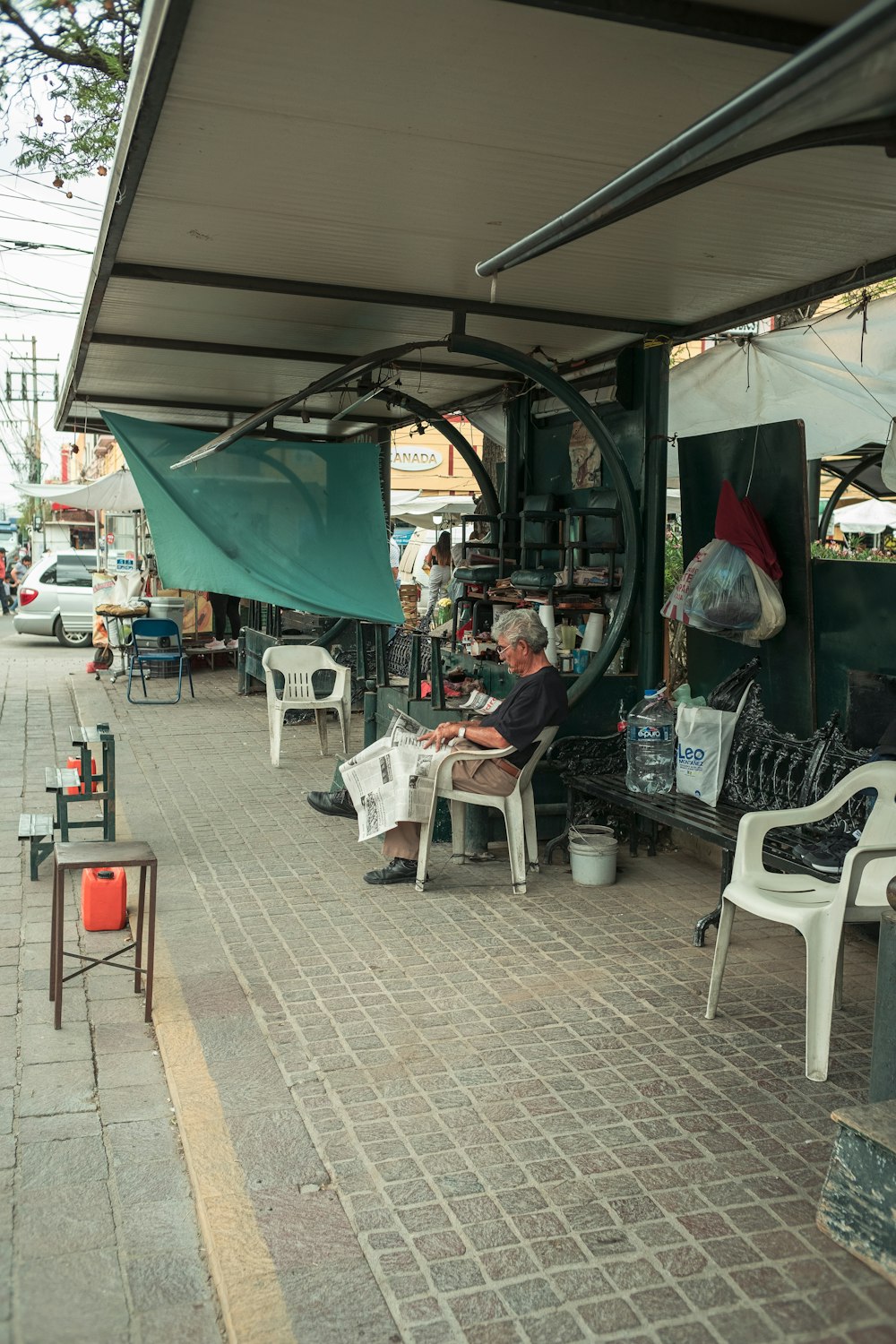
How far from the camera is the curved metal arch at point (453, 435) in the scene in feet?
28.7

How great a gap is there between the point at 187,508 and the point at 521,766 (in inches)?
132

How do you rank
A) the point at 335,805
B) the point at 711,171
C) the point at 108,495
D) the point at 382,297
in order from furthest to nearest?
the point at 108,495, the point at 335,805, the point at 382,297, the point at 711,171

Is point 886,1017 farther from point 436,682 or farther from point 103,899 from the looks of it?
point 436,682

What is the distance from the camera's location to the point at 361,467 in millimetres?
8742

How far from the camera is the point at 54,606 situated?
878 inches

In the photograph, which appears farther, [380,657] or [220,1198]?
[380,657]

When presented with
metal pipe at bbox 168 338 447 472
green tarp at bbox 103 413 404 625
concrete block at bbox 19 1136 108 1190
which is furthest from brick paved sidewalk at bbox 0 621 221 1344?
metal pipe at bbox 168 338 447 472

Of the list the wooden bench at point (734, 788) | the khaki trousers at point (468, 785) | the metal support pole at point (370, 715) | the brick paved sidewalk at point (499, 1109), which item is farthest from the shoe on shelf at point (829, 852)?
the metal support pole at point (370, 715)

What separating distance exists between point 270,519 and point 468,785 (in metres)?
3.07

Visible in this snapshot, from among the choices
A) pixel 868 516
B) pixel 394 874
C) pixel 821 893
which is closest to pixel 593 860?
pixel 394 874

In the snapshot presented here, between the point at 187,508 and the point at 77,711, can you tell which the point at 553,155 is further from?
the point at 77,711

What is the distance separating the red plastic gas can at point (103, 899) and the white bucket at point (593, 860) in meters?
2.50

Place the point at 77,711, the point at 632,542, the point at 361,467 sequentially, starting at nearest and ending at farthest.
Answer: the point at 632,542
the point at 361,467
the point at 77,711

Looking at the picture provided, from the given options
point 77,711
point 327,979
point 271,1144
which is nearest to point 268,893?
point 327,979
